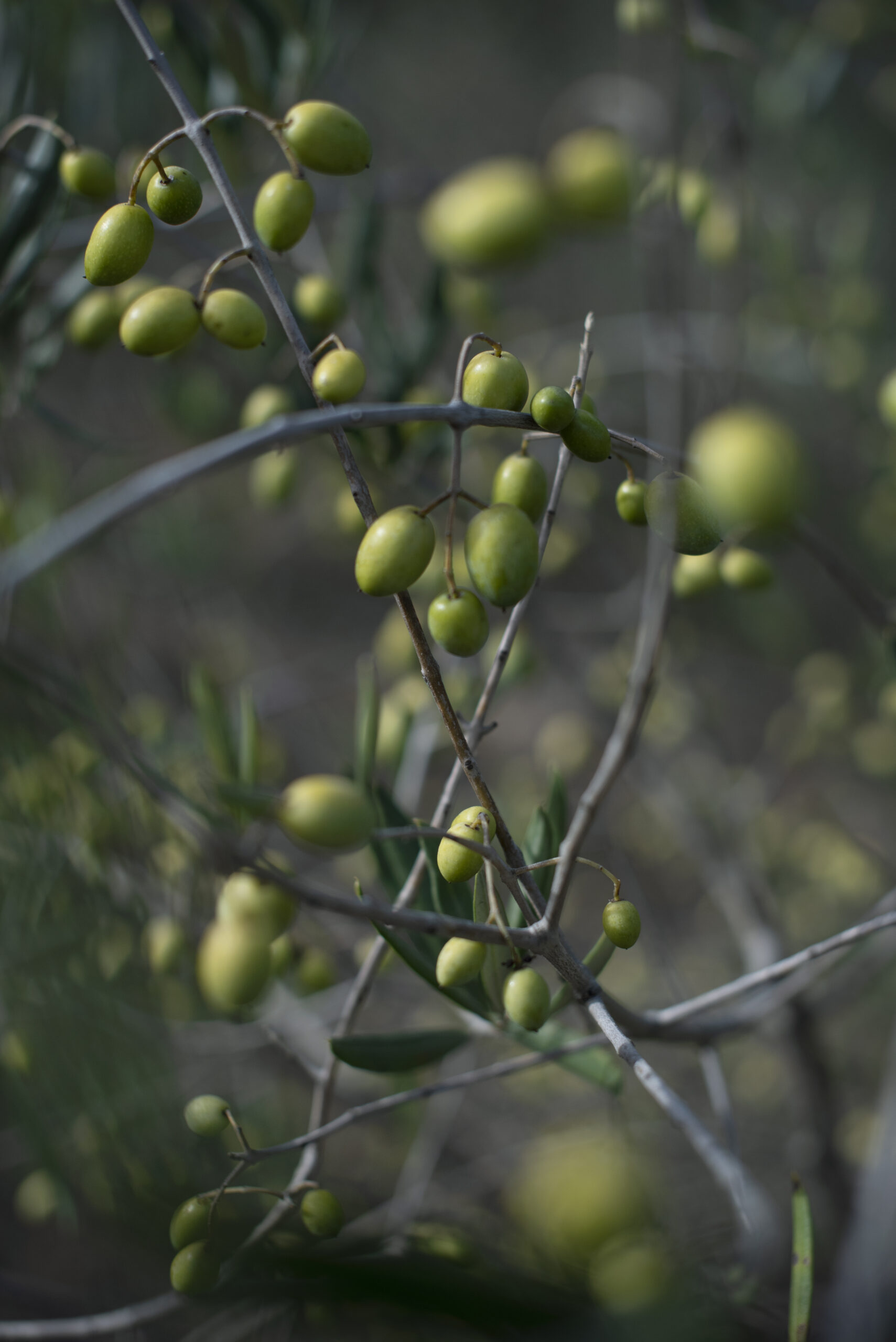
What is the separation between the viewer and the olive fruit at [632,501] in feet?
1.26

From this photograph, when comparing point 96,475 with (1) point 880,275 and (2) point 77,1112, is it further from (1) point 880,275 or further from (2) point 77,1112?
(1) point 880,275

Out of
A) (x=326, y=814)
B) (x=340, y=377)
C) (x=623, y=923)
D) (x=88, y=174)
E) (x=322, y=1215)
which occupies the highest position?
(x=88, y=174)

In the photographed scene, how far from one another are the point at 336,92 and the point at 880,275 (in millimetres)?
1292

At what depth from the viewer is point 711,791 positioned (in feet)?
3.98

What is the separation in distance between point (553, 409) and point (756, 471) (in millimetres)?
86

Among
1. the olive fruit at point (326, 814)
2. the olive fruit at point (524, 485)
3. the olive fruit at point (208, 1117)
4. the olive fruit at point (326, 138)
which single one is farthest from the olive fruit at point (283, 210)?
the olive fruit at point (208, 1117)

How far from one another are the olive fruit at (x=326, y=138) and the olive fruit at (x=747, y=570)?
0.95 feet

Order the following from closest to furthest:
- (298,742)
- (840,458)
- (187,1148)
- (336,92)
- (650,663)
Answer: (650,663), (187,1148), (336,92), (298,742), (840,458)

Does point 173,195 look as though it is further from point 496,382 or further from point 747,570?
point 747,570

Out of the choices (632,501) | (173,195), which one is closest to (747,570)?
(632,501)

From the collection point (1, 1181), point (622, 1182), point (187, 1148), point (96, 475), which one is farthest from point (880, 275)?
point (1, 1181)

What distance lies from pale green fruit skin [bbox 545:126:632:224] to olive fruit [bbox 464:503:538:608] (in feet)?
0.37

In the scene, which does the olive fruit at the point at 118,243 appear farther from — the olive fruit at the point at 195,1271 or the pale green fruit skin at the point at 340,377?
→ the olive fruit at the point at 195,1271

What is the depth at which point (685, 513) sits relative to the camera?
317 millimetres
